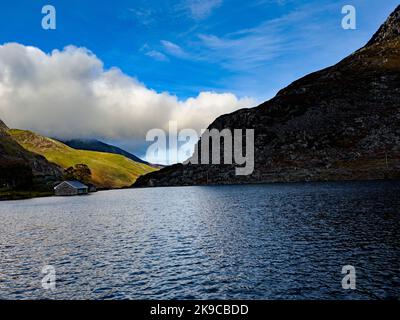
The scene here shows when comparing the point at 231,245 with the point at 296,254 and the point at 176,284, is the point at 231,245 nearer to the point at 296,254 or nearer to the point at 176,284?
the point at 296,254

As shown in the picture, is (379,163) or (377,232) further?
(379,163)

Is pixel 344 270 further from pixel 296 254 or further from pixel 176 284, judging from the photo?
pixel 176 284

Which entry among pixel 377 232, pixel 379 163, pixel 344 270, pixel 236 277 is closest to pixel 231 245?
pixel 236 277

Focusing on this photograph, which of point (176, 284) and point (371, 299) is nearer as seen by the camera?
point (371, 299)

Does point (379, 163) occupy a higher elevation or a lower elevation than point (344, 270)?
higher

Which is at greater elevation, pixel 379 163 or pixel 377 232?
pixel 379 163

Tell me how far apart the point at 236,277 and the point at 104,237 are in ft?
105

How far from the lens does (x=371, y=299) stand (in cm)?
2544
